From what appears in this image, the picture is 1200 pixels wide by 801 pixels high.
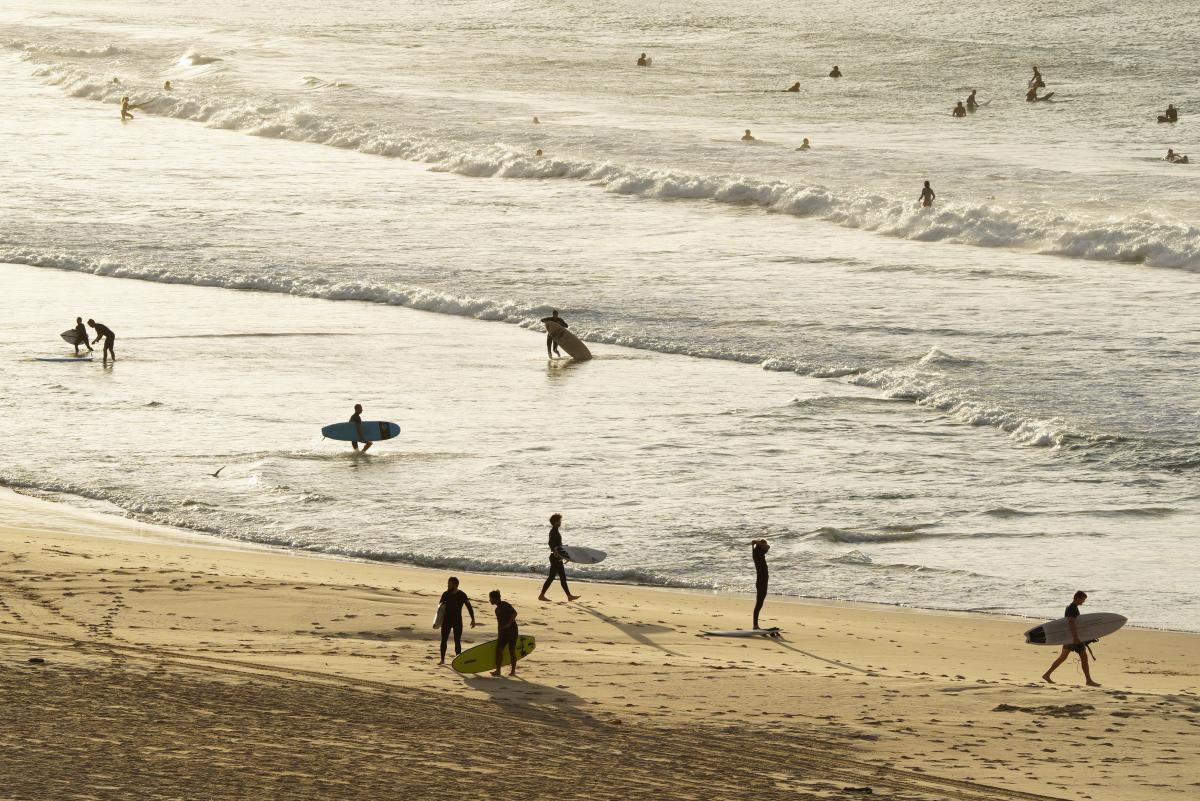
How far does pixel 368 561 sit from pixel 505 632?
15.6 feet

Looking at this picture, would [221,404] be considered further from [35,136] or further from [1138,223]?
[35,136]

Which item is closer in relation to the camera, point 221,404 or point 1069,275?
point 221,404

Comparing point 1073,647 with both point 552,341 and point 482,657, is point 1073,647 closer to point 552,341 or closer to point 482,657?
point 482,657

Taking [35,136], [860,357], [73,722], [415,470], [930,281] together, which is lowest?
[73,722]

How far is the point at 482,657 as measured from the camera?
14258mm

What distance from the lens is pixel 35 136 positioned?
2203 inches

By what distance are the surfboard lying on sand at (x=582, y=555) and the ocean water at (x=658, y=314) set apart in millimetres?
537

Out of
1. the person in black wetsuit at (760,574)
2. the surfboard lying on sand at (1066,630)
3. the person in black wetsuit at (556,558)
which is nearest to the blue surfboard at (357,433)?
the person in black wetsuit at (556,558)

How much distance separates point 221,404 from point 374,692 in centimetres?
1204

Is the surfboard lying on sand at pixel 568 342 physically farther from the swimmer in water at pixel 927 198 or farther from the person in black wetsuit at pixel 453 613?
the swimmer in water at pixel 927 198

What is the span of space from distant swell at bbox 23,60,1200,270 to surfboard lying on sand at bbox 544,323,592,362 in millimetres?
12938

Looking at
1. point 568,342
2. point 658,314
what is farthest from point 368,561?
point 658,314

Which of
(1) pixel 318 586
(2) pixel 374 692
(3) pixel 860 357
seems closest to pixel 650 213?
(3) pixel 860 357

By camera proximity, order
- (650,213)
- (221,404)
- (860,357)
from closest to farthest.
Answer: (221,404)
(860,357)
(650,213)
